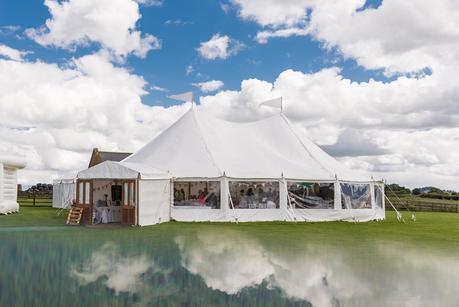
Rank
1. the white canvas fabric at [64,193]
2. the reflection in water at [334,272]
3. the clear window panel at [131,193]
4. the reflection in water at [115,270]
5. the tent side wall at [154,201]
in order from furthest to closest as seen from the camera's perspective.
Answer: the white canvas fabric at [64,193] < the clear window panel at [131,193] < the tent side wall at [154,201] < the reflection in water at [115,270] < the reflection in water at [334,272]

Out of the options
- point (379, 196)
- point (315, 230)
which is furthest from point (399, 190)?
point (315, 230)

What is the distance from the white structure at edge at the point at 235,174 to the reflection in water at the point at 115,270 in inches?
281

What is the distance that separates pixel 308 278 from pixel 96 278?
2.92m

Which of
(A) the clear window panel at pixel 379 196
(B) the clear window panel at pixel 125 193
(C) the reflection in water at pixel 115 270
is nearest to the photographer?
(C) the reflection in water at pixel 115 270

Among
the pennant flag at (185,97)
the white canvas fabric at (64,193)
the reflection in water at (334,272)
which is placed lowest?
the reflection in water at (334,272)

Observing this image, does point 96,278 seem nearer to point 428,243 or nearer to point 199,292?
point 199,292

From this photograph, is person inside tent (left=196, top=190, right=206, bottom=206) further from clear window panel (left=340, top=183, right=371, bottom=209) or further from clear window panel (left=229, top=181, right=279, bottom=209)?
clear window panel (left=340, top=183, right=371, bottom=209)

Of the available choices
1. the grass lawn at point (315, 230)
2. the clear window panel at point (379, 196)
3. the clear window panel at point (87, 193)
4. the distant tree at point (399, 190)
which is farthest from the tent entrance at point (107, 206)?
the distant tree at point (399, 190)

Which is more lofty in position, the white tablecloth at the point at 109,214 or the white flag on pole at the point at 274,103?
the white flag on pole at the point at 274,103

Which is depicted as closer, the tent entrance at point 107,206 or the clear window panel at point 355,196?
the tent entrance at point 107,206

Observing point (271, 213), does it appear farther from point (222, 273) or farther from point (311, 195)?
point (222, 273)

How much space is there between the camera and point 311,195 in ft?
62.3

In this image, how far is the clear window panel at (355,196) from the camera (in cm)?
1889

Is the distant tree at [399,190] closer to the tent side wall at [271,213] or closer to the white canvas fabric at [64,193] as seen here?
the tent side wall at [271,213]
